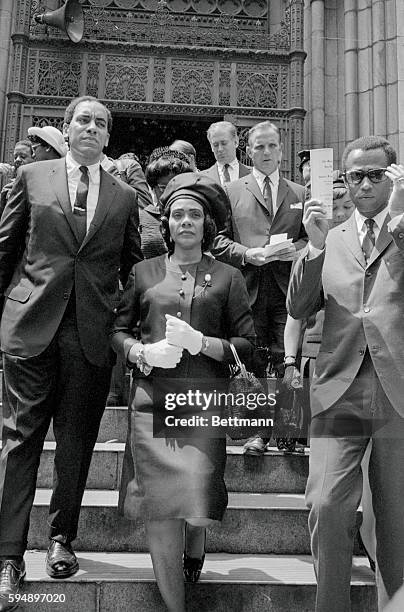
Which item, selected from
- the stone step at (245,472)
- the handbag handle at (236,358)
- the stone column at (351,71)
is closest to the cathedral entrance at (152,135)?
the stone column at (351,71)

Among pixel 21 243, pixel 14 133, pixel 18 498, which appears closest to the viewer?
pixel 18 498

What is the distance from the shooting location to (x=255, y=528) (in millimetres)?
3516

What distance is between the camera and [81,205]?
10.6ft

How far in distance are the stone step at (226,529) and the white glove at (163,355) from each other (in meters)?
1.15

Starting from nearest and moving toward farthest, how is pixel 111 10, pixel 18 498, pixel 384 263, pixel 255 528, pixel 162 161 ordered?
pixel 384 263, pixel 18 498, pixel 255 528, pixel 162 161, pixel 111 10

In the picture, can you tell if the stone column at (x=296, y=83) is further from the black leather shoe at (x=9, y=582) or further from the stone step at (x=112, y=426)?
the black leather shoe at (x=9, y=582)

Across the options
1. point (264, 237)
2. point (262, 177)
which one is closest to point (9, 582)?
point (264, 237)

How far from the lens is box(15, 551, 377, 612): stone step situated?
288 cm

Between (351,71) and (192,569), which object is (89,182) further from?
(351,71)

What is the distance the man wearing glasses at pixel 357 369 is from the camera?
250cm

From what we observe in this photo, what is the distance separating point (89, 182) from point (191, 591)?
78.7 inches

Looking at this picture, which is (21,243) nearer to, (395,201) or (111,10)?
(395,201)

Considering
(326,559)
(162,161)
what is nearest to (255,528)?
(326,559)

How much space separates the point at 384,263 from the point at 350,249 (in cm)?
17
